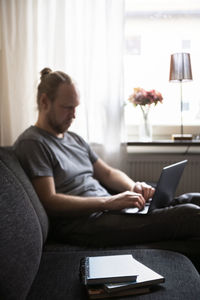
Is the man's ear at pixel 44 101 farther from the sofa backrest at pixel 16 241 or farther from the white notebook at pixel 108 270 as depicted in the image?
the white notebook at pixel 108 270

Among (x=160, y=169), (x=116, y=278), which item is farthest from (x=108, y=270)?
(x=160, y=169)

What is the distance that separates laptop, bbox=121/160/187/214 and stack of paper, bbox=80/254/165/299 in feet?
1.47

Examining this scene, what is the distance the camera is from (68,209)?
1708 mm

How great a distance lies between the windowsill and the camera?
2543 millimetres

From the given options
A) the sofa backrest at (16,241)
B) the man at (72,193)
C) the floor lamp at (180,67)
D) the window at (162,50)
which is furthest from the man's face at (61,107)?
the window at (162,50)

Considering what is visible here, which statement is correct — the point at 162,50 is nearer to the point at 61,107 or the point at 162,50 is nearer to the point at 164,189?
the point at 61,107

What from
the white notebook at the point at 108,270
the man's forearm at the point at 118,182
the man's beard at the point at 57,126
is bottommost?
the white notebook at the point at 108,270

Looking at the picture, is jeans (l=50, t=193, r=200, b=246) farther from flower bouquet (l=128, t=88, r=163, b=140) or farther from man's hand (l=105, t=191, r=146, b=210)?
flower bouquet (l=128, t=88, r=163, b=140)

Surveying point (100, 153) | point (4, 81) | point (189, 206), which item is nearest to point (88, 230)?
point (189, 206)

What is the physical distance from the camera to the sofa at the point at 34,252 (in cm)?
101

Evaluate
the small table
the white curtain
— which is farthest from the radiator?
the small table

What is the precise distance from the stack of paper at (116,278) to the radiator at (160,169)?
4.54ft

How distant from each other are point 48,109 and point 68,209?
54 cm

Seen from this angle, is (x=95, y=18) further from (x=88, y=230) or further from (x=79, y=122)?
(x=88, y=230)
